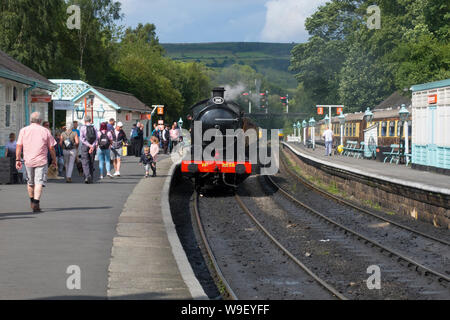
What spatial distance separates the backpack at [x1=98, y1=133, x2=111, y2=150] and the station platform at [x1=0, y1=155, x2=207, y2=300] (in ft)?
12.9

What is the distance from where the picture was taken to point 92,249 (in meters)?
9.30

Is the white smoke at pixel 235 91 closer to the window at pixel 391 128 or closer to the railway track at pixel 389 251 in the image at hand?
the window at pixel 391 128

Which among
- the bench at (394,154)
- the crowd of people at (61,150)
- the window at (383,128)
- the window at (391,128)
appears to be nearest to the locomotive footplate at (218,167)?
the crowd of people at (61,150)

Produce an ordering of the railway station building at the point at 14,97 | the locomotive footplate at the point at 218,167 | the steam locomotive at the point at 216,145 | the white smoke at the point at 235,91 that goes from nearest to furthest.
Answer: the locomotive footplate at the point at 218,167
the steam locomotive at the point at 216,145
the railway station building at the point at 14,97
the white smoke at the point at 235,91

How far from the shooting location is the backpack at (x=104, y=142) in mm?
20391

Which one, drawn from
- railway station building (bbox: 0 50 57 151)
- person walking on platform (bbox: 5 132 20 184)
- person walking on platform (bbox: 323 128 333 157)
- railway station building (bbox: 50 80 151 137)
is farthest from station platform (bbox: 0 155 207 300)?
railway station building (bbox: 50 80 151 137)

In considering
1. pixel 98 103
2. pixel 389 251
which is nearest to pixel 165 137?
pixel 98 103

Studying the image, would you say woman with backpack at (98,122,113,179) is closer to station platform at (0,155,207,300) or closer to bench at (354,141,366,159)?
station platform at (0,155,207,300)

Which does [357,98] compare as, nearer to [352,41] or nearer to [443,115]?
[352,41]

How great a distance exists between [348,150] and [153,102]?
3719 cm

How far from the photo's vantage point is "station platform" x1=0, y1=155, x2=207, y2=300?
22.9 feet

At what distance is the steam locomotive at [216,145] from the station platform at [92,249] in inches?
178
